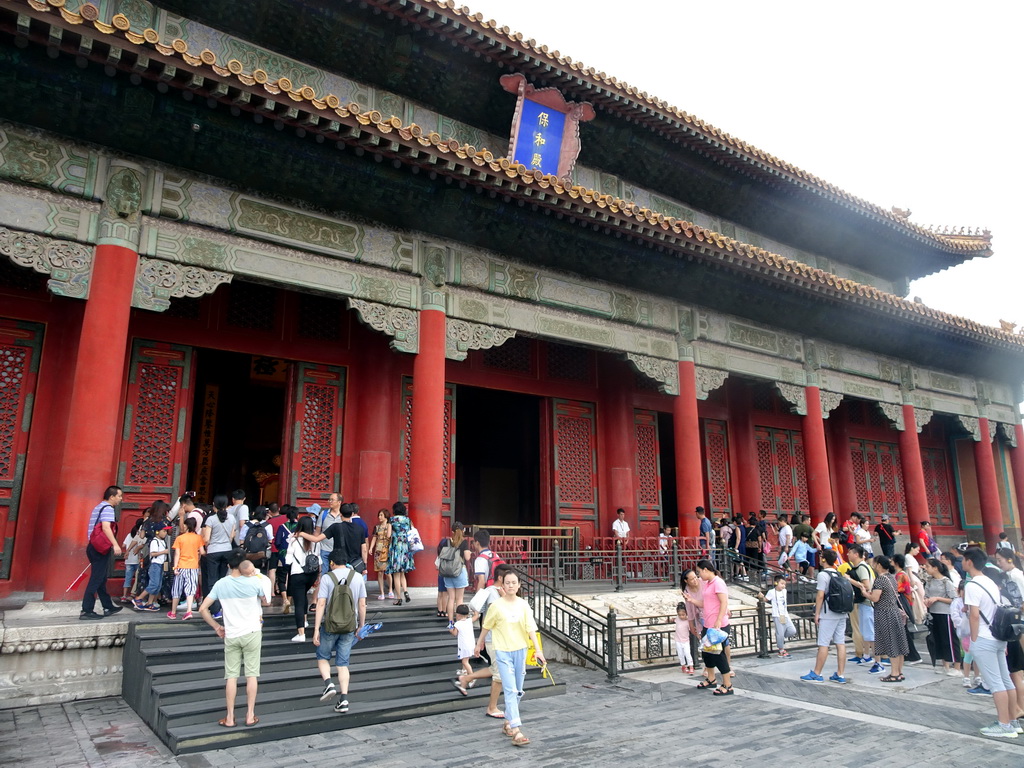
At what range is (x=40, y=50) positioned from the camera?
713 cm

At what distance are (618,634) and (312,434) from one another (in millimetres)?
5559

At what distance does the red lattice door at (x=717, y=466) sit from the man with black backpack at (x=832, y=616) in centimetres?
794

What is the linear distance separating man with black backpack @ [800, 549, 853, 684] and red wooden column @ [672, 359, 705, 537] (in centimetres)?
487

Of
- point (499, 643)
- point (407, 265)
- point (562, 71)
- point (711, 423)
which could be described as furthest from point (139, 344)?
point (711, 423)

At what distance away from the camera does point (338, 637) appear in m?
6.26

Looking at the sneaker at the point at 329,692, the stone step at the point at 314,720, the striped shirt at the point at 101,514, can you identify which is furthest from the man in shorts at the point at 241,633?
the striped shirt at the point at 101,514

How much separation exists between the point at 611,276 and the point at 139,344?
7607mm

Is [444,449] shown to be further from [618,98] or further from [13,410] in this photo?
[618,98]

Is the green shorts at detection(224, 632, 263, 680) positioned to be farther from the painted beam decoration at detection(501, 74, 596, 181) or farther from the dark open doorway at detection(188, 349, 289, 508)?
the painted beam decoration at detection(501, 74, 596, 181)

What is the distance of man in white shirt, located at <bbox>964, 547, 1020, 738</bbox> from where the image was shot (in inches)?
228

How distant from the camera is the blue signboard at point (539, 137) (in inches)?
498

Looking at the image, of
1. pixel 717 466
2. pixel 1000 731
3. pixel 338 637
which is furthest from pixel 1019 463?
pixel 338 637

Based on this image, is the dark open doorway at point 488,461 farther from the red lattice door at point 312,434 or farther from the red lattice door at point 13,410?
the red lattice door at point 13,410

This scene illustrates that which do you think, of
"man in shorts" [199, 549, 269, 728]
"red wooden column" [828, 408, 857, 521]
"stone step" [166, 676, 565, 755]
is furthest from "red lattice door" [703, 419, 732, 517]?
"man in shorts" [199, 549, 269, 728]
